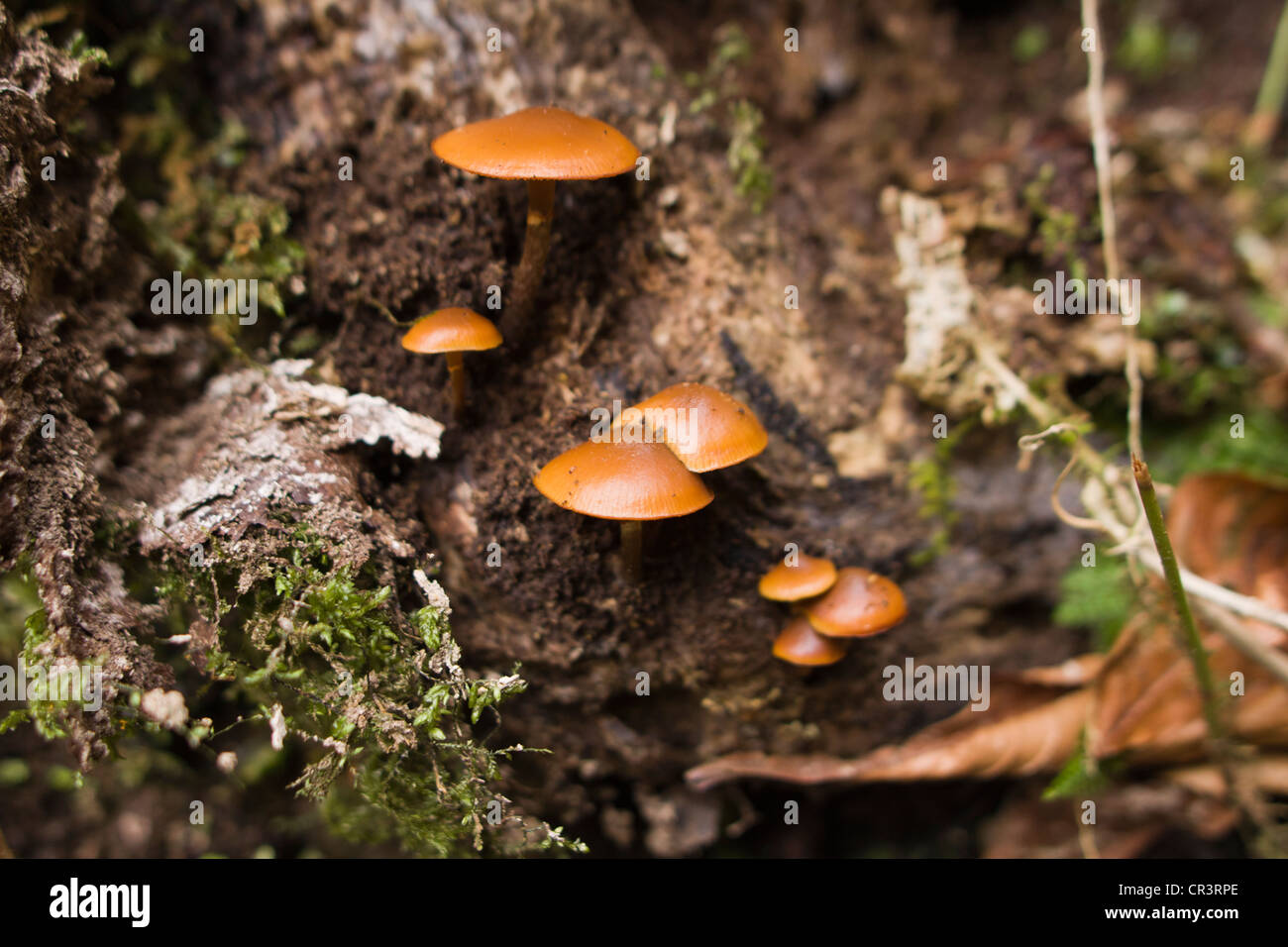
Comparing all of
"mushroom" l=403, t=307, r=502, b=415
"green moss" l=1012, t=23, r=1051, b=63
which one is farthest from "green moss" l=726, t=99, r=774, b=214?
"green moss" l=1012, t=23, r=1051, b=63

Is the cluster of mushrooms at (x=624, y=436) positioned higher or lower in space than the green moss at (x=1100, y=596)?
higher

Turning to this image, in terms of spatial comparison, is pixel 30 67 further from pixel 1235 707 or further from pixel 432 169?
pixel 1235 707

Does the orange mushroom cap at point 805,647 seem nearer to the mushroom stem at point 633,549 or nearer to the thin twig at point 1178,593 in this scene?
the mushroom stem at point 633,549

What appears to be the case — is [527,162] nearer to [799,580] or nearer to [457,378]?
[457,378]

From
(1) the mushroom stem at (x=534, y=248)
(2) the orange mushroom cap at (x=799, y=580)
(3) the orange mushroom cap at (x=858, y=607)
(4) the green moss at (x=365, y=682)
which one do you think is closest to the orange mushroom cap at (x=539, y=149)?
(1) the mushroom stem at (x=534, y=248)

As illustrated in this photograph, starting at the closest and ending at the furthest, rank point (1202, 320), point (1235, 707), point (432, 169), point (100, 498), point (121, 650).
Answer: point (121, 650), point (100, 498), point (432, 169), point (1235, 707), point (1202, 320)

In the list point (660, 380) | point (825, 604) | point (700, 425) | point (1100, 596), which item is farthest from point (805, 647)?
point (1100, 596)
